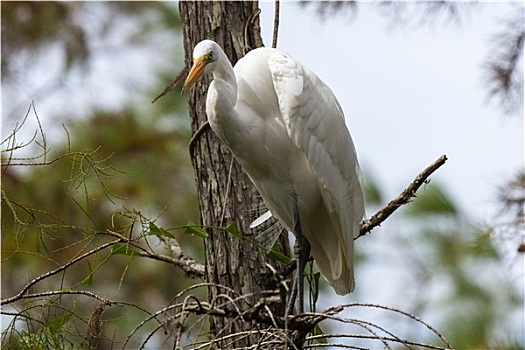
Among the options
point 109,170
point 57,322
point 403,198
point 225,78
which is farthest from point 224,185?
point 109,170

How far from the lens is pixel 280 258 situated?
1.86 m

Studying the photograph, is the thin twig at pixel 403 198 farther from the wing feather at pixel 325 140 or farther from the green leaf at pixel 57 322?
the green leaf at pixel 57 322

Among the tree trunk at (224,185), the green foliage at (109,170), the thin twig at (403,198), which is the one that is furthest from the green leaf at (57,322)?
the green foliage at (109,170)

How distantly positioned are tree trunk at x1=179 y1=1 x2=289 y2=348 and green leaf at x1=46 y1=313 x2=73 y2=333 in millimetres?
499

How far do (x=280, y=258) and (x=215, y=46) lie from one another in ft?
1.61

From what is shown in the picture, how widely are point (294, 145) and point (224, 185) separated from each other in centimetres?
22

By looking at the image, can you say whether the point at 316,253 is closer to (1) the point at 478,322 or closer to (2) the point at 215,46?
(2) the point at 215,46

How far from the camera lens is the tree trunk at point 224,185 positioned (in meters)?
1.94

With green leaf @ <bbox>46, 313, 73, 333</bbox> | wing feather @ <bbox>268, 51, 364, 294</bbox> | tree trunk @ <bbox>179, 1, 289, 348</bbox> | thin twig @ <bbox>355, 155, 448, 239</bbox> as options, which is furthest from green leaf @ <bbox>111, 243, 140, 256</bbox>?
thin twig @ <bbox>355, 155, 448, 239</bbox>

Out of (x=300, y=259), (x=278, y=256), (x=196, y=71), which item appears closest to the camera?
(x=196, y=71)

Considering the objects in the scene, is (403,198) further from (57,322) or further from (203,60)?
(57,322)

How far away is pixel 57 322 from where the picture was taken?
1366mm

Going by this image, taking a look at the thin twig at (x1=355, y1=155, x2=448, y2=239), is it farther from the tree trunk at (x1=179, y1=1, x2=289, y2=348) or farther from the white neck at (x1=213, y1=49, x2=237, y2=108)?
the white neck at (x1=213, y1=49, x2=237, y2=108)

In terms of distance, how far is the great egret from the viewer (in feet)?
5.85
